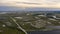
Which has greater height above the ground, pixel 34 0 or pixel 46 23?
pixel 34 0

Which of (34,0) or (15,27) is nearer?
(15,27)

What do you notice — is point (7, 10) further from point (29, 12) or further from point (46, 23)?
point (46, 23)

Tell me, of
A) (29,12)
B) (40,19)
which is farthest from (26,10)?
(40,19)

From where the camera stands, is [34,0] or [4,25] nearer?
[4,25]

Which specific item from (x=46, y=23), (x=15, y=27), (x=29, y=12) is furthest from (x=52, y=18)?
(x=15, y=27)

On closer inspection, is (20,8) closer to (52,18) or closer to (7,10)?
(7,10)

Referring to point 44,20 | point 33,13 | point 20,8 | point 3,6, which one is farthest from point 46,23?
point 3,6

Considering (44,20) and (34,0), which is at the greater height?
(34,0)

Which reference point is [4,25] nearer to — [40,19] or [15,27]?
[15,27]
